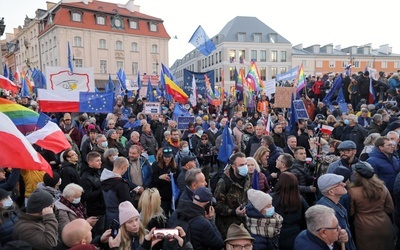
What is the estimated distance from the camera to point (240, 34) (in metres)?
61.0

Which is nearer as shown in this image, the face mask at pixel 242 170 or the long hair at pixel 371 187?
the long hair at pixel 371 187

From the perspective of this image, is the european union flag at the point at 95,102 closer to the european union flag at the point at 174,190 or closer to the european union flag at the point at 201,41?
the european union flag at the point at 174,190

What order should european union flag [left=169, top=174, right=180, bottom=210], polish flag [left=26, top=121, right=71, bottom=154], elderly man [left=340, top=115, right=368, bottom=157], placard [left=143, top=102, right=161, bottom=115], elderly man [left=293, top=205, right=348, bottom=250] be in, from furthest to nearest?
placard [left=143, top=102, right=161, bottom=115]
elderly man [left=340, top=115, right=368, bottom=157]
european union flag [left=169, top=174, right=180, bottom=210]
polish flag [left=26, top=121, right=71, bottom=154]
elderly man [left=293, top=205, right=348, bottom=250]

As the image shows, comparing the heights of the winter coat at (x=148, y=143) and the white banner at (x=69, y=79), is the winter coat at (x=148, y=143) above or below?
below

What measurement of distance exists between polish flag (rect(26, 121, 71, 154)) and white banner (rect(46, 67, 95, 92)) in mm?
3921

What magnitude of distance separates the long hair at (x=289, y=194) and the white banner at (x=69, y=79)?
7.25 meters

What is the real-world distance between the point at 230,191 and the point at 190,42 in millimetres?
12521

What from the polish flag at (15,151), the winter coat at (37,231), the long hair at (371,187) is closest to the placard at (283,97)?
the long hair at (371,187)

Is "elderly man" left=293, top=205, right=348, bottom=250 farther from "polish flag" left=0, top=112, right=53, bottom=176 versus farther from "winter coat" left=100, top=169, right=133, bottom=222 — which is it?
"polish flag" left=0, top=112, right=53, bottom=176

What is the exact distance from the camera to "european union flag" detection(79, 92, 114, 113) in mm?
9125

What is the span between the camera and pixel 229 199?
4551 millimetres

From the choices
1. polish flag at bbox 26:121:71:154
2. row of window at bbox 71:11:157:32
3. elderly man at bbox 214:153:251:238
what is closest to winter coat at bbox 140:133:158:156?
polish flag at bbox 26:121:71:154

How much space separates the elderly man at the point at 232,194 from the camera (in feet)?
14.5

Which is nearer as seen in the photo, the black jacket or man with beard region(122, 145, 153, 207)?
the black jacket
